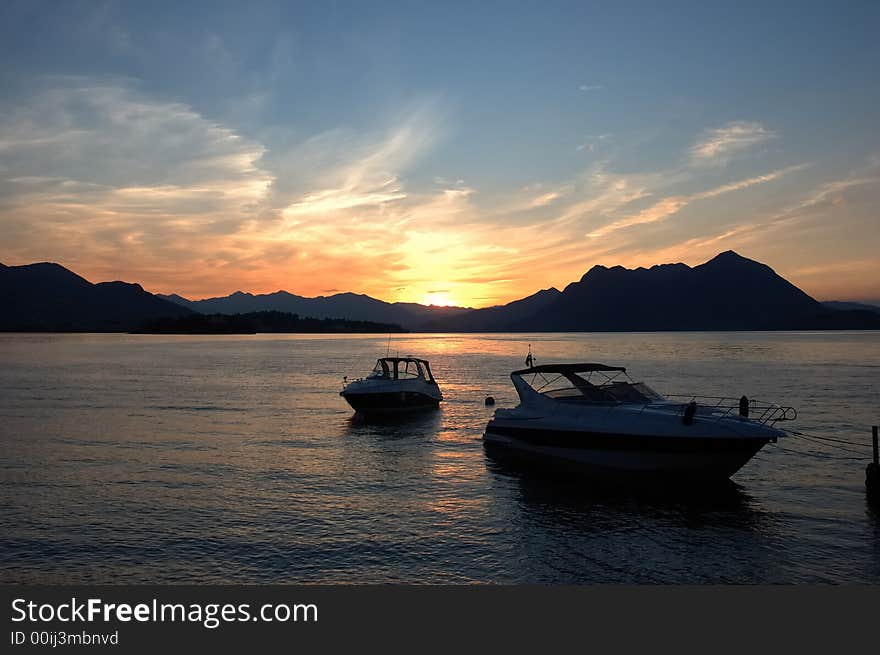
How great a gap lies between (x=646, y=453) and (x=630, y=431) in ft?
3.20

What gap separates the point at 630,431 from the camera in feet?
73.3

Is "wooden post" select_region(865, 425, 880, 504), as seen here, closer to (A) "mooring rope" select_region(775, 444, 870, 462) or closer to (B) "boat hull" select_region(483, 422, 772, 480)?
(B) "boat hull" select_region(483, 422, 772, 480)

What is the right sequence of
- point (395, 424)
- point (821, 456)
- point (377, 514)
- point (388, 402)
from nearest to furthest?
point (377, 514) < point (821, 456) < point (395, 424) < point (388, 402)

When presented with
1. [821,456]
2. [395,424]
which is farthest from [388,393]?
[821,456]

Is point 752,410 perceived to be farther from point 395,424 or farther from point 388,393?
point 388,393

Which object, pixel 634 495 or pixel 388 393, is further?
pixel 388 393

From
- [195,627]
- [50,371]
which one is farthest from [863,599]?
[50,371]

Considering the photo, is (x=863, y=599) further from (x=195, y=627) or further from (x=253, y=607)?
(x=195, y=627)

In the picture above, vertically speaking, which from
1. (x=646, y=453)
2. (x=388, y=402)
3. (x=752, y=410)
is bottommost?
(x=388, y=402)

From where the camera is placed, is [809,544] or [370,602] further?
[809,544]

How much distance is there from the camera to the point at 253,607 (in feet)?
35.6

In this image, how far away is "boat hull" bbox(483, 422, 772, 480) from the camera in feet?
68.4

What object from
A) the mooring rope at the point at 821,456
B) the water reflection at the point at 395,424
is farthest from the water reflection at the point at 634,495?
the water reflection at the point at 395,424

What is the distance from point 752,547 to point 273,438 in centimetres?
2540
